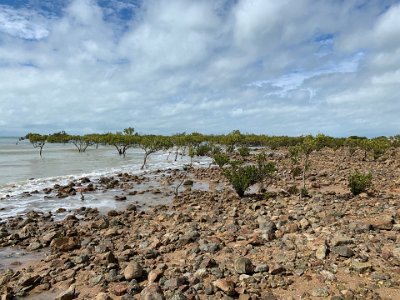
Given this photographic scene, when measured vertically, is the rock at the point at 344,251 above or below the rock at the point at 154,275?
above

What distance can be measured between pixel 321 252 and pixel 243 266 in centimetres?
218

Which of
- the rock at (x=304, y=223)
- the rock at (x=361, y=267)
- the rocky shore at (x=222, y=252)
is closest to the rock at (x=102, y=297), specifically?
the rocky shore at (x=222, y=252)

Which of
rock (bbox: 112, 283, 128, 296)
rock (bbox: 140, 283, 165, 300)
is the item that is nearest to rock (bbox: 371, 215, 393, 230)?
rock (bbox: 140, 283, 165, 300)

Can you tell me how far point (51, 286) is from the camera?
9.20m

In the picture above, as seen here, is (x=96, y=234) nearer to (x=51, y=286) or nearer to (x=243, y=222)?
(x=51, y=286)

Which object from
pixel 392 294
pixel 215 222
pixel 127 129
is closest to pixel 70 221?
pixel 215 222

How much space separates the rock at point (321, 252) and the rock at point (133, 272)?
4.65 m

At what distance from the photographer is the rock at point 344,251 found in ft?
29.0

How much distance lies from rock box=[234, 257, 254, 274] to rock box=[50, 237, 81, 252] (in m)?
6.46

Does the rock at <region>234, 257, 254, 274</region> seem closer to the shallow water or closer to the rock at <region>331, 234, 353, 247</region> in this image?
the rock at <region>331, 234, 353, 247</region>

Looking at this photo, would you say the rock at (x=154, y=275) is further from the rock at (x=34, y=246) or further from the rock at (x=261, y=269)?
the rock at (x=34, y=246)

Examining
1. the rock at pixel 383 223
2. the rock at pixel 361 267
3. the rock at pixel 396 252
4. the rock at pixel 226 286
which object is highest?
the rock at pixel 383 223

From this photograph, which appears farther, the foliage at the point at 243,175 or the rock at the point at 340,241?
the foliage at the point at 243,175

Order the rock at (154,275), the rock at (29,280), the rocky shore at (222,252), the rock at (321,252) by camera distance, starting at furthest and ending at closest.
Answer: the rock at (29,280), the rock at (321,252), the rock at (154,275), the rocky shore at (222,252)
